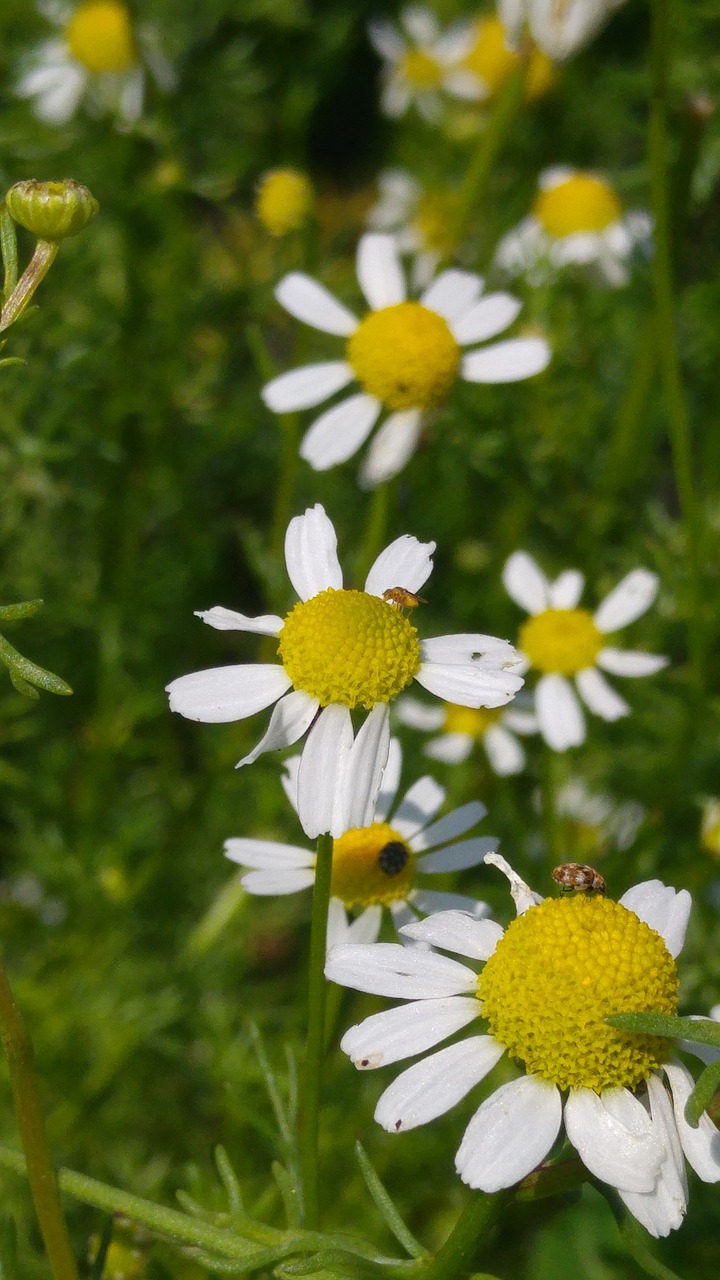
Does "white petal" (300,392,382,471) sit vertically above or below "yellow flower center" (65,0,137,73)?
below

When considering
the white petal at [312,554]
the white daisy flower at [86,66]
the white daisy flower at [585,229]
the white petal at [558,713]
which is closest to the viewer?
the white petal at [312,554]

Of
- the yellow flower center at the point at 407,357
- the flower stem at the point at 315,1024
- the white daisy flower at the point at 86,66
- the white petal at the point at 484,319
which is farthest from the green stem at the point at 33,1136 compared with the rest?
the white daisy flower at the point at 86,66

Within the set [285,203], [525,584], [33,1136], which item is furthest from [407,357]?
[33,1136]

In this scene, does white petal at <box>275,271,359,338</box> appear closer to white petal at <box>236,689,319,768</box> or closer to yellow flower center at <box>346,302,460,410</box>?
yellow flower center at <box>346,302,460,410</box>

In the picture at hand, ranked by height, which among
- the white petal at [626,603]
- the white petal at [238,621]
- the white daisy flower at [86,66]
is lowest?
the white petal at [626,603]

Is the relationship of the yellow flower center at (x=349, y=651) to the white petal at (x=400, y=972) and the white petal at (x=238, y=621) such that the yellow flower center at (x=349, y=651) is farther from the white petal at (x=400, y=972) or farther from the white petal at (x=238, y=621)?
the white petal at (x=400, y=972)

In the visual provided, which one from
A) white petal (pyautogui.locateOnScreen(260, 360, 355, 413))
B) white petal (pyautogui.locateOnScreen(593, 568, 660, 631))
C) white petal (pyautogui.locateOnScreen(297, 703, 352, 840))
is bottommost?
white petal (pyautogui.locateOnScreen(593, 568, 660, 631))

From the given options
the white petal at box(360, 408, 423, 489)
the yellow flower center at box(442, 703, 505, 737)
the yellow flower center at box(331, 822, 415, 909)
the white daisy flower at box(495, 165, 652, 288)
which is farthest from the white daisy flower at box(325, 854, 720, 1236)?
the white daisy flower at box(495, 165, 652, 288)
